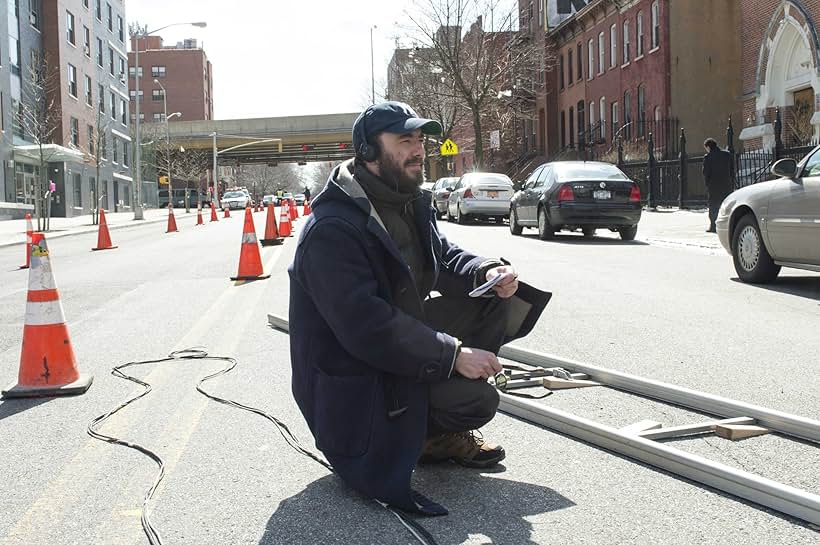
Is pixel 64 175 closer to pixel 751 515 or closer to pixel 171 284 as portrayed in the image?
pixel 171 284

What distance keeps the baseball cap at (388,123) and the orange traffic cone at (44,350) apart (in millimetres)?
3005

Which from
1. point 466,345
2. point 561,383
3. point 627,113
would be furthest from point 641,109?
point 466,345

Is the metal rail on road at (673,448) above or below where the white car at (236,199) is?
below

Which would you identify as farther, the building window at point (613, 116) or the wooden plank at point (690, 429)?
the building window at point (613, 116)

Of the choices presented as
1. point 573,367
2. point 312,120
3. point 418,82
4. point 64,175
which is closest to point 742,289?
point 573,367

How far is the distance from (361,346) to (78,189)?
50936mm

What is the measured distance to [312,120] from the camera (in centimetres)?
7850

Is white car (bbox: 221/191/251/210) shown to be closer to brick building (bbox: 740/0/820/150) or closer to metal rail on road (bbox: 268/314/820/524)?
brick building (bbox: 740/0/820/150)

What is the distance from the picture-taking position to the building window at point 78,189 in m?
49.6

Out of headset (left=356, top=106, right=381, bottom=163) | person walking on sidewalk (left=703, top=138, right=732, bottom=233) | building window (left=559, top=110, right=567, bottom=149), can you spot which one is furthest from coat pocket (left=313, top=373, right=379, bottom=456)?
building window (left=559, top=110, right=567, bottom=149)

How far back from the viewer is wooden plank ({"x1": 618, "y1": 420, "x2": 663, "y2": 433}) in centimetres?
417

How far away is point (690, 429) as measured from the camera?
13.8 feet

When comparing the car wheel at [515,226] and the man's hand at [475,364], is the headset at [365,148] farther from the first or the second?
the car wheel at [515,226]

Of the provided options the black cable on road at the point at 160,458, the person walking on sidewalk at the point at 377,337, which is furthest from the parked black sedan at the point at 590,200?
the person walking on sidewalk at the point at 377,337
